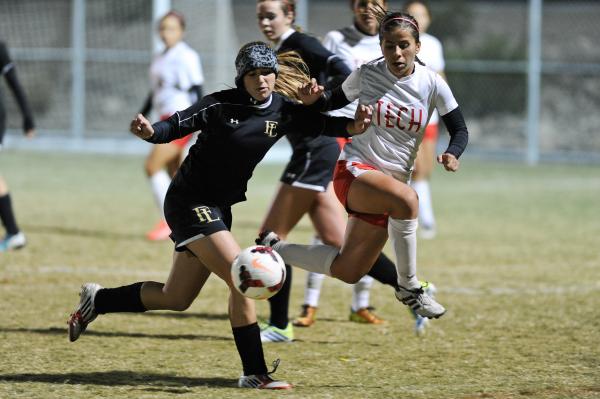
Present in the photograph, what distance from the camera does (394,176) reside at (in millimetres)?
6082

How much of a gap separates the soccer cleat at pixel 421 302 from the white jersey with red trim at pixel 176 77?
576cm

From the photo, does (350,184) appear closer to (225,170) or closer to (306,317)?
(225,170)

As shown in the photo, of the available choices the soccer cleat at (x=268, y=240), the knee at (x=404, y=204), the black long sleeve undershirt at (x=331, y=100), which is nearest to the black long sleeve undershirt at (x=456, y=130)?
the knee at (x=404, y=204)

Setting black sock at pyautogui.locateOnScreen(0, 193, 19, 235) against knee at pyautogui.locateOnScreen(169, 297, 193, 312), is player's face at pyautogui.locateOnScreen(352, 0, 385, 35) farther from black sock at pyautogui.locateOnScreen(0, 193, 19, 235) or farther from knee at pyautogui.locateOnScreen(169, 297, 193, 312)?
black sock at pyautogui.locateOnScreen(0, 193, 19, 235)

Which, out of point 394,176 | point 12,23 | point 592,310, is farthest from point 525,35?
point 394,176

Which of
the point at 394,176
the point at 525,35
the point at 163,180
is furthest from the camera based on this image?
the point at 525,35

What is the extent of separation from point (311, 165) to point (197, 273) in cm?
157

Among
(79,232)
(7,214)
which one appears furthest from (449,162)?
(79,232)

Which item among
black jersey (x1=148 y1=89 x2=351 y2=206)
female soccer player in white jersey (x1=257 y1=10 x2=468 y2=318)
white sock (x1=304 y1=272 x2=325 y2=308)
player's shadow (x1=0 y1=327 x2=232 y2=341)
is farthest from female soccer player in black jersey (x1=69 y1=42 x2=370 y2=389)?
white sock (x1=304 y1=272 x2=325 y2=308)

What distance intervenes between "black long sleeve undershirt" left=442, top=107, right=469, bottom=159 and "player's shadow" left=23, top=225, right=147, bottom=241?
19.8 ft

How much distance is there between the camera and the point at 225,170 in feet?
18.1

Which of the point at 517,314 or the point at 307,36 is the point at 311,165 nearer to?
the point at 307,36

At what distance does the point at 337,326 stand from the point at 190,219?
7.27 ft

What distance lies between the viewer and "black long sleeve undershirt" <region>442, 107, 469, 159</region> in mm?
5823
